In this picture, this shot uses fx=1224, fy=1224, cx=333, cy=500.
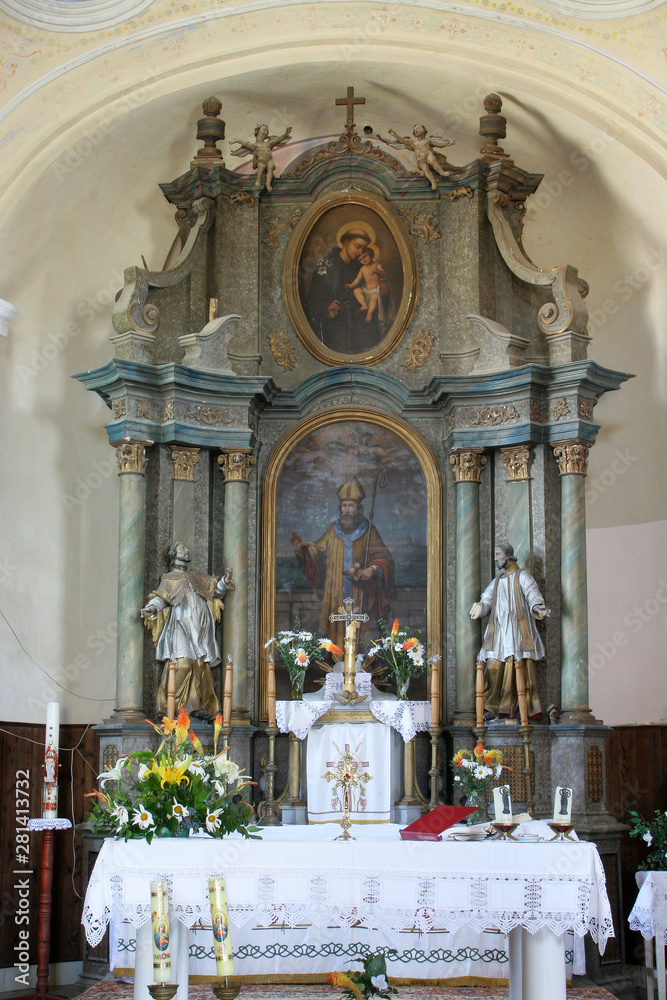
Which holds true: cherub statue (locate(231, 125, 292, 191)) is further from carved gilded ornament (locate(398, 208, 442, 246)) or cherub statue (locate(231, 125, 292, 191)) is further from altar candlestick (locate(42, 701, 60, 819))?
altar candlestick (locate(42, 701, 60, 819))

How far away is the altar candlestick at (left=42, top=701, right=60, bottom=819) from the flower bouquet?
323 centimetres

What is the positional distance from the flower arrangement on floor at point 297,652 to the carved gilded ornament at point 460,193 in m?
4.72

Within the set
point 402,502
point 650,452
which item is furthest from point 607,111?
point 402,502

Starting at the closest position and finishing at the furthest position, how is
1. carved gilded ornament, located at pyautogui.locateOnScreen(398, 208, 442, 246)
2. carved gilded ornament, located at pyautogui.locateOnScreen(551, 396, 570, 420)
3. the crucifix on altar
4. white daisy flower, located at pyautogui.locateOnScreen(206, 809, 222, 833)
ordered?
white daisy flower, located at pyautogui.locateOnScreen(206, 809, 222, 833) < the crucifix on altar < carved gilded ornament, located at pyautogui.locateOnScreen(551, 396, 570, 420) < carved gilded ornament, located at pyautogui.locateOnScreen(398, 208, 442, 246)

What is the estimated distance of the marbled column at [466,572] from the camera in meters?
11.5

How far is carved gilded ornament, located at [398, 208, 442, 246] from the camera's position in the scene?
1263 centimetres

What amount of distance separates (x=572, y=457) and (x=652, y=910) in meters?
4.16

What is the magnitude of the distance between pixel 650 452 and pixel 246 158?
556 centimetres

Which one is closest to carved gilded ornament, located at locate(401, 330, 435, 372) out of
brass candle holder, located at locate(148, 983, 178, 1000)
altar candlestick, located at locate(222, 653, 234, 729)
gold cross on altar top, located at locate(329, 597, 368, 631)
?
gold cross on altar top, located at locate(329, 597, 368, 631)

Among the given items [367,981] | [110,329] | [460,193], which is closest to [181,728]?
[367,981]

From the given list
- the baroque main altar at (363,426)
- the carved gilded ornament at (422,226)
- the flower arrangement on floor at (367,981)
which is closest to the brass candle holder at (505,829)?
the flower arrangement on floor at (367,981)

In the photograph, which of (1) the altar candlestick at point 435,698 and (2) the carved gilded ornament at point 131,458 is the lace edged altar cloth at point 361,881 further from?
(2) the carved gilded ornament at point 131,458

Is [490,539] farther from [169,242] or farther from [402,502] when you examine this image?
[169,242]

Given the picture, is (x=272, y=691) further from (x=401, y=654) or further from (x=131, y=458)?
(x=131, y=458)
